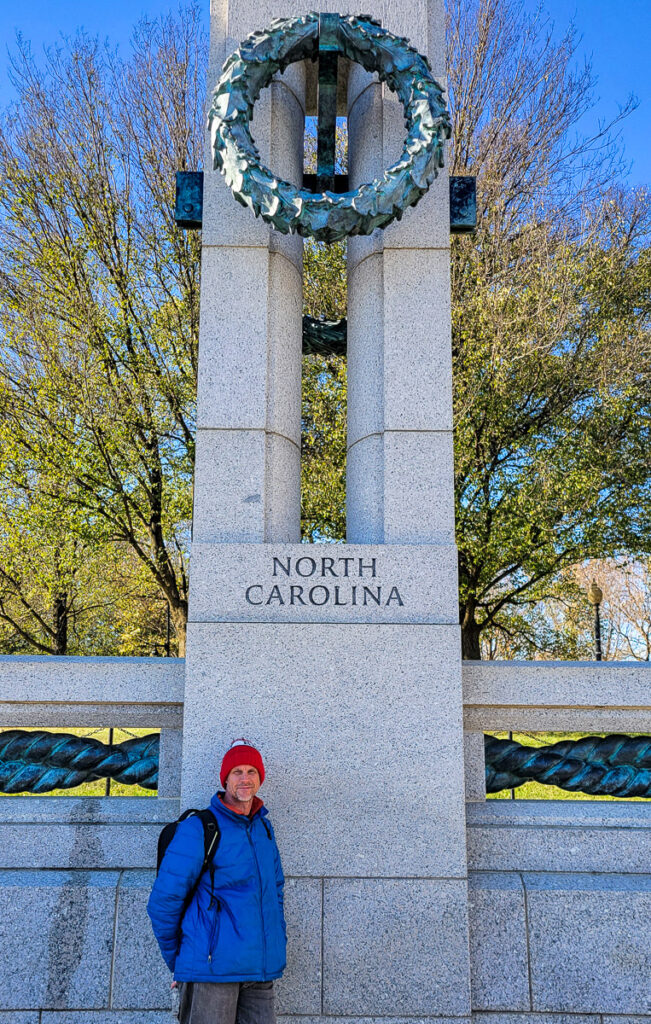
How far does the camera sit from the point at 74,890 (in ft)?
13.6

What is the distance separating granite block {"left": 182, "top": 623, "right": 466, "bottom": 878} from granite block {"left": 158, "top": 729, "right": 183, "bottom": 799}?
404 mm

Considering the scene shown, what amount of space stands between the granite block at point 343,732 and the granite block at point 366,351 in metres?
1.33

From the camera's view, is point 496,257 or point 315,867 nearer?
point 315,867

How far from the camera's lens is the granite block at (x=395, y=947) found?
389cm

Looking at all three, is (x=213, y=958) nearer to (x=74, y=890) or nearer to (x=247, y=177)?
(x=74, y=890)

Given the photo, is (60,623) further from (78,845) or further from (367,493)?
(367,493)

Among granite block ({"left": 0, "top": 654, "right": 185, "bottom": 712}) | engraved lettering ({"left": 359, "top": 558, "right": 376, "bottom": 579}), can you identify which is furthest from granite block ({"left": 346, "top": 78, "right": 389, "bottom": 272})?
granite block ({"left": 0, "top": 654, "right": 185, "bottom": 712})

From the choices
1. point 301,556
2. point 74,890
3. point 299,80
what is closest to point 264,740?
point 301,556

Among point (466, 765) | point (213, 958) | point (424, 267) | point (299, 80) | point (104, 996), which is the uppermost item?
point (299, 80)

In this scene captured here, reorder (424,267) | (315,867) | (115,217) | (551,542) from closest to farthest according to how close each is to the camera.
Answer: (315,867), (424,267), (551,542), (115,217)

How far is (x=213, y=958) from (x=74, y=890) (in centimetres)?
136

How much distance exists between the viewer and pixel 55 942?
409 centimetres

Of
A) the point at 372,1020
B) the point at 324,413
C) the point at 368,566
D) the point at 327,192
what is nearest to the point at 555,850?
the point at 372,1020

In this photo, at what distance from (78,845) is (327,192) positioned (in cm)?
377
